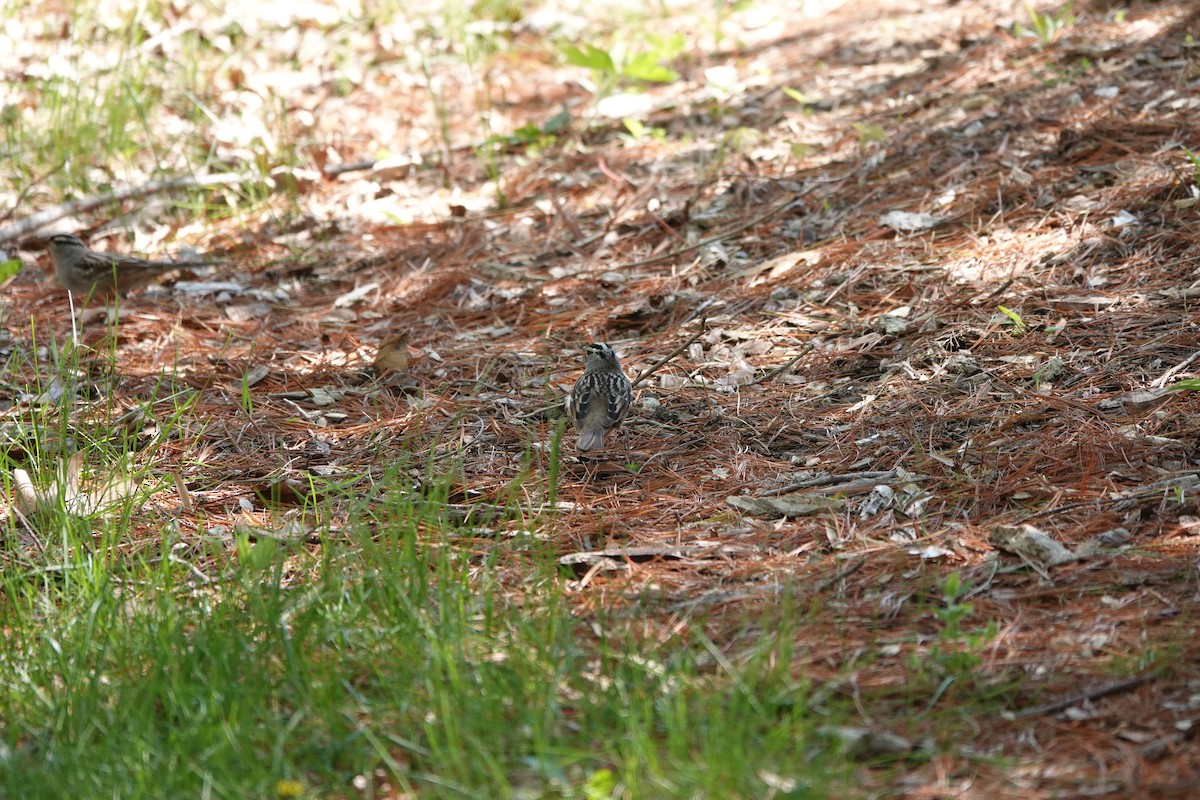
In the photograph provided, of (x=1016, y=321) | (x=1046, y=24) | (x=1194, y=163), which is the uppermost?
(x=1046, y=24)

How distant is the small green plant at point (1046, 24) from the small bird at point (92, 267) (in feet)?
18.4

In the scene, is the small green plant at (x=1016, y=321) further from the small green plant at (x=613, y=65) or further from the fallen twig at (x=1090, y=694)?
the small green plant at (x=613, y=65)

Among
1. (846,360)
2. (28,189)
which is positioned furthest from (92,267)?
(846,360)

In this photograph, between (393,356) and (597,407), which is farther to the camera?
(393,356)

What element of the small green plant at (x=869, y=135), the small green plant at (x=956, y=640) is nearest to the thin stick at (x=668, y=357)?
the small green plant at (x=956, y=640)

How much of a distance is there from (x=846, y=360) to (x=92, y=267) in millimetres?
3979

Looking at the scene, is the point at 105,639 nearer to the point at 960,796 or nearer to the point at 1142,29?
the point at 960,796

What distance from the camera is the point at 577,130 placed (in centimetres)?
793

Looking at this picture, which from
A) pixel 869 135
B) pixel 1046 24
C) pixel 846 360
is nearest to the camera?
pixel 846 360

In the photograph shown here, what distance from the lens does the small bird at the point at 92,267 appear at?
19.1ft

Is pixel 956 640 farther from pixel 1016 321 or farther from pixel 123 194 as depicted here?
pixel 123 194

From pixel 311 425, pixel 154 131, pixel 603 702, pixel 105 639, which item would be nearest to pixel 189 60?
pixel 154 131

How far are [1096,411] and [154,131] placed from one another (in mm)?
7123

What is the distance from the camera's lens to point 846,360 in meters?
4.64
